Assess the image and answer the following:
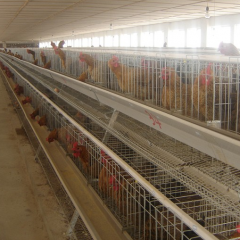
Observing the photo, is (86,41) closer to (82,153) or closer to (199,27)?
(199,27)

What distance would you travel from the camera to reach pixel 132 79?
2.84 meters

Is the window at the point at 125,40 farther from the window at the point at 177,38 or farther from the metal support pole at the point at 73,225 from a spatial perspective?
the metal support pole at the point at 73,225

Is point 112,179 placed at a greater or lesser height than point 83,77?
lesser

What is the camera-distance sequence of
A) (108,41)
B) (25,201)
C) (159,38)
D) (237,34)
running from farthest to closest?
(108,41), (159,38), (237,34), (25,201)

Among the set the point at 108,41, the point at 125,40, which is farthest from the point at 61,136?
the point at 108,41

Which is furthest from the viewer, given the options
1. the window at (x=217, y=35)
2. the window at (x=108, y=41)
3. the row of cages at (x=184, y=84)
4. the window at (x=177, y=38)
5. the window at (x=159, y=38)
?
the window at (x=108, y=41)

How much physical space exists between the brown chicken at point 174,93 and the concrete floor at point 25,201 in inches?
56.0

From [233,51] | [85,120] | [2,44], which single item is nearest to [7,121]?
[85,120]

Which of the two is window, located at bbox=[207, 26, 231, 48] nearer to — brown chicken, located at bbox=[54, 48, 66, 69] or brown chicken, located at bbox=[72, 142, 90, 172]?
brown chicken, located at bbox=[54, 48, 66, 69]

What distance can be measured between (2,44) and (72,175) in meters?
24.9

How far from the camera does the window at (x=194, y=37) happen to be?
30.1 feet

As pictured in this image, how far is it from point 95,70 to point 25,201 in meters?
1.53

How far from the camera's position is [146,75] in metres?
2.67

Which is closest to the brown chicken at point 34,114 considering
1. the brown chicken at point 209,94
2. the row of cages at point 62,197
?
the row of cages at point 62,197
